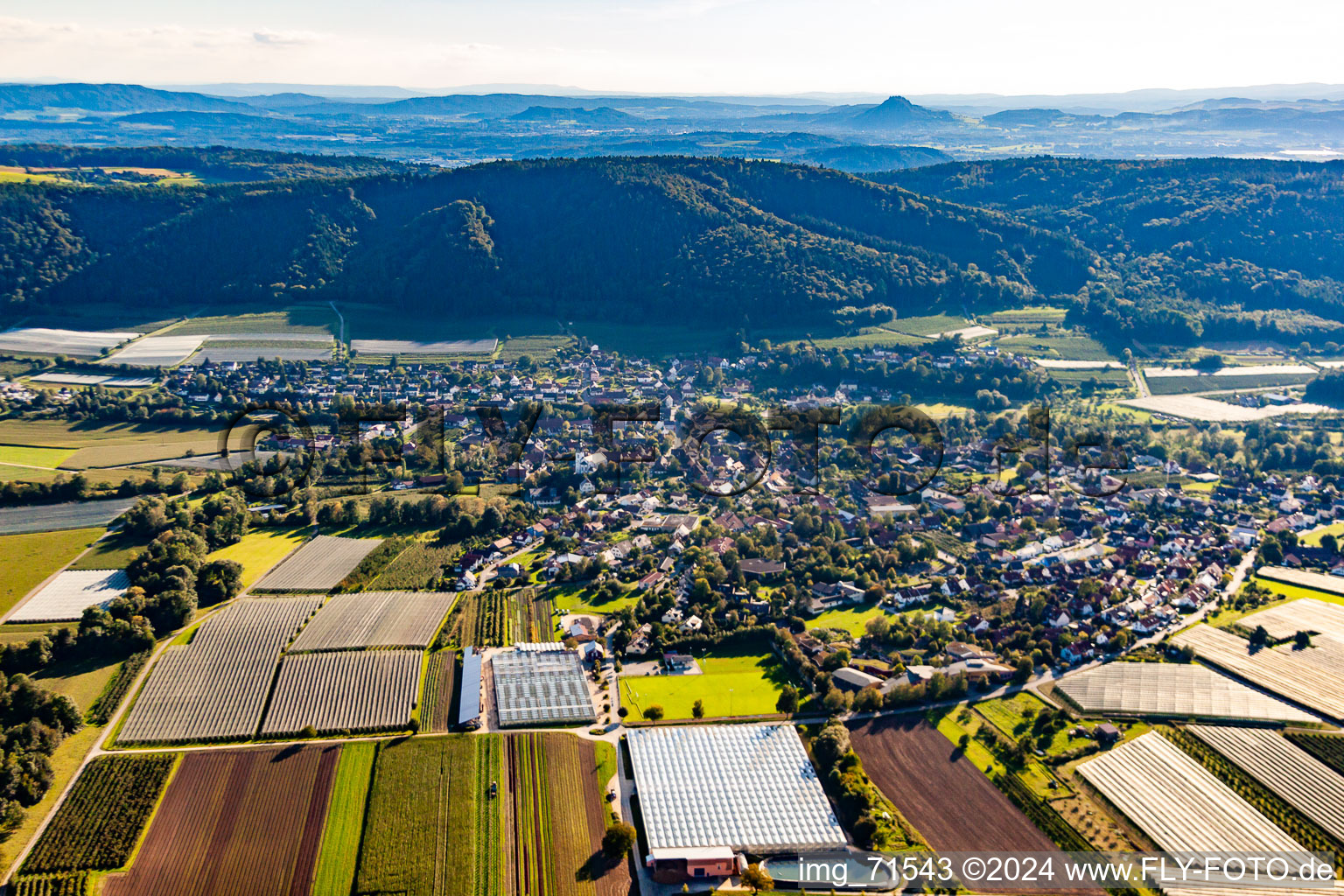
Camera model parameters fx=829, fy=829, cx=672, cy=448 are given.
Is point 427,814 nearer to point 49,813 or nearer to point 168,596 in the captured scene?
point 49,813

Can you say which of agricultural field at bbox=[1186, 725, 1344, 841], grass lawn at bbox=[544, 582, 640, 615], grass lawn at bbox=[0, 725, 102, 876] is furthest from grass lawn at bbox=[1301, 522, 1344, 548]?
grass lawn at bbox=[0, 725, 102, 876]

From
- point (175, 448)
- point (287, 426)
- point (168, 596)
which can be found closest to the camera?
point (168, 596)

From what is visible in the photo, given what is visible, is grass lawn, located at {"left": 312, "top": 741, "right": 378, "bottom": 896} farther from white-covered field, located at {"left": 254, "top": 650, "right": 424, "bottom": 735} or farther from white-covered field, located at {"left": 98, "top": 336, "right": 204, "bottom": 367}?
white-covered field, located at {"left": 98, "top": 336, "right": 204, "bottom": 367}

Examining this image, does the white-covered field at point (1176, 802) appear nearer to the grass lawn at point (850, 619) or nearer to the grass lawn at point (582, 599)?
the grass lawn at point (850, 619)

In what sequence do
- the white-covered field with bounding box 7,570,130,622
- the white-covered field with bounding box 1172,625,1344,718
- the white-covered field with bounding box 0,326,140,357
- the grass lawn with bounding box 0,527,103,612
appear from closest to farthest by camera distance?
1. the white-covered field with bounding box 1172,625,1344,718
2. the white-covered field with bounding box 7,570,130,622
3. the grass lawn with bounding box 0,527,103,612
4. the white-covered field with bounding box 0,326,140,357

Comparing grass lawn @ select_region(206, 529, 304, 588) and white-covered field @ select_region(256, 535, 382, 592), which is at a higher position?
grass lawn @ select_region(206, 529, 304, 588)

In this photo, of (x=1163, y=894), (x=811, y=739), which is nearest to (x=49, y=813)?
(x=811, y=739)

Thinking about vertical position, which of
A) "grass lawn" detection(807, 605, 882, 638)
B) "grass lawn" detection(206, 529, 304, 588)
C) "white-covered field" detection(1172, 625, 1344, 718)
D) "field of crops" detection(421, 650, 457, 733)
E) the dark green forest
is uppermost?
the dark green forest

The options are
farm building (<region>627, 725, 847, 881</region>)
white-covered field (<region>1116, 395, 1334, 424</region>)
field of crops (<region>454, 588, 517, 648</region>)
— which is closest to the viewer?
farm building (<region>627, 725, 847, 881</region>)
